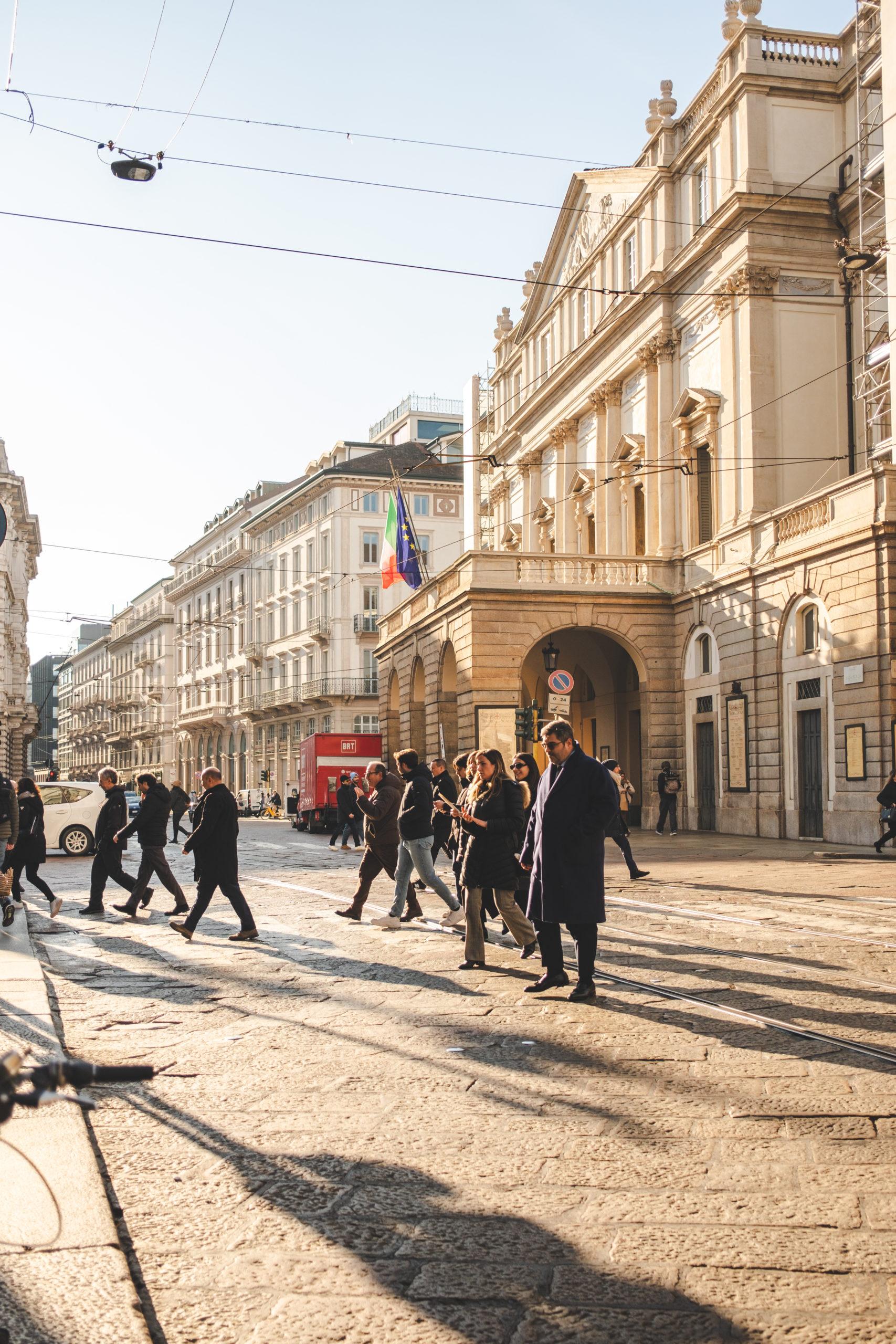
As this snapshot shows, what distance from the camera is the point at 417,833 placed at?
1257 cm

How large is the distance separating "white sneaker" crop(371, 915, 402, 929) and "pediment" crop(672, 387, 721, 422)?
2101cm

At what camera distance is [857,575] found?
24.7 m

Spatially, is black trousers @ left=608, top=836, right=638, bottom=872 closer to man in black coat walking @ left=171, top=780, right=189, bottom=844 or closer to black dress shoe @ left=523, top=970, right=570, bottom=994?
black dress shoe @ left=523, top=970, right=570, bottom=994

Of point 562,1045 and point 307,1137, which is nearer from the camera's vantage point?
point 307,1137

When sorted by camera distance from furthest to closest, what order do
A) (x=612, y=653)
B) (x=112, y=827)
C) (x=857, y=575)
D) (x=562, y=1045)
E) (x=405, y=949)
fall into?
(x=612, y=653), (x=857, y=575), (x=112, y=827), (x=405, y=949), (x=562, y=1045)

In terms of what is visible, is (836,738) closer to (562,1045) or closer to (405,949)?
(405,949)

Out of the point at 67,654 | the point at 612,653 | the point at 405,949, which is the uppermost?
the point at 67,654

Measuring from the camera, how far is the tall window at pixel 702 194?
32.1 meters

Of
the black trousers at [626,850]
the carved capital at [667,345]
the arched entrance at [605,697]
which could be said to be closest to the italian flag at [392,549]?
the arched entrance at [605,697]

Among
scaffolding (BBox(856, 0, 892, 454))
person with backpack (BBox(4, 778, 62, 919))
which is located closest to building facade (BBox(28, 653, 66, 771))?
scaffolding (BBox(856, 0, 892, 454))

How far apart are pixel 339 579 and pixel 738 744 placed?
3961cm

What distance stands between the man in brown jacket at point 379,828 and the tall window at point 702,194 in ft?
74.1

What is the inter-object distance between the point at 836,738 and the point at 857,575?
10.0 ft

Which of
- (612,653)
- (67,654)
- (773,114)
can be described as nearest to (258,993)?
(773,114)
